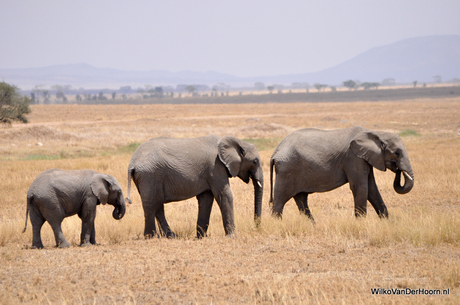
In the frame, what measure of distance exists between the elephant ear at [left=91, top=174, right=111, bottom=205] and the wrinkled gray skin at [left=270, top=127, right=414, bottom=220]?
3775 millimetres

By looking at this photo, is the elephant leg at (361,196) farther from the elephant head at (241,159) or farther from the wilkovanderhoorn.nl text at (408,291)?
the wilkovanderhoorn.nl text at (408,291)

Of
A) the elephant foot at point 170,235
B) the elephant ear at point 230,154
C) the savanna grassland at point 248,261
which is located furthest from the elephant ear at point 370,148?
the elephant foot at point 170,235

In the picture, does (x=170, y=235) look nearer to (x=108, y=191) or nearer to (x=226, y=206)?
(x=226, y=206)

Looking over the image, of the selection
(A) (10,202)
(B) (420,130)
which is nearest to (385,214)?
(A) (10,202)

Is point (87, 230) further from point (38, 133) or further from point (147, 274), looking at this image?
point (38, 133)

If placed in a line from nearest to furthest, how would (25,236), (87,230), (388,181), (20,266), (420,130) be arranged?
(20,266)
(87,230)
(25,236)
(388,181)
(420,130)

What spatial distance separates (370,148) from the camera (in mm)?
10656

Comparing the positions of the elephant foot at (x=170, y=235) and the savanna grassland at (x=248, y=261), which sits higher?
the savanna grassland at (x=248, y=261)

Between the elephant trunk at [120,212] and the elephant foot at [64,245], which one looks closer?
the elephant foot at [64,245]

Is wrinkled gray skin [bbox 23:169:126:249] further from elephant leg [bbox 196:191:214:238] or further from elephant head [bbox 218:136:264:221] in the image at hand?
elephant head [bbox 218:136:264:221]

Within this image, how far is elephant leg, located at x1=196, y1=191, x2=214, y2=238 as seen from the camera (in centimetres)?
1031

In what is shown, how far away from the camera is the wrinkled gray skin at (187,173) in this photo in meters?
9.91

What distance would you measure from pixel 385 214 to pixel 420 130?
111 ft

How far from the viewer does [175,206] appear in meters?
14.6
